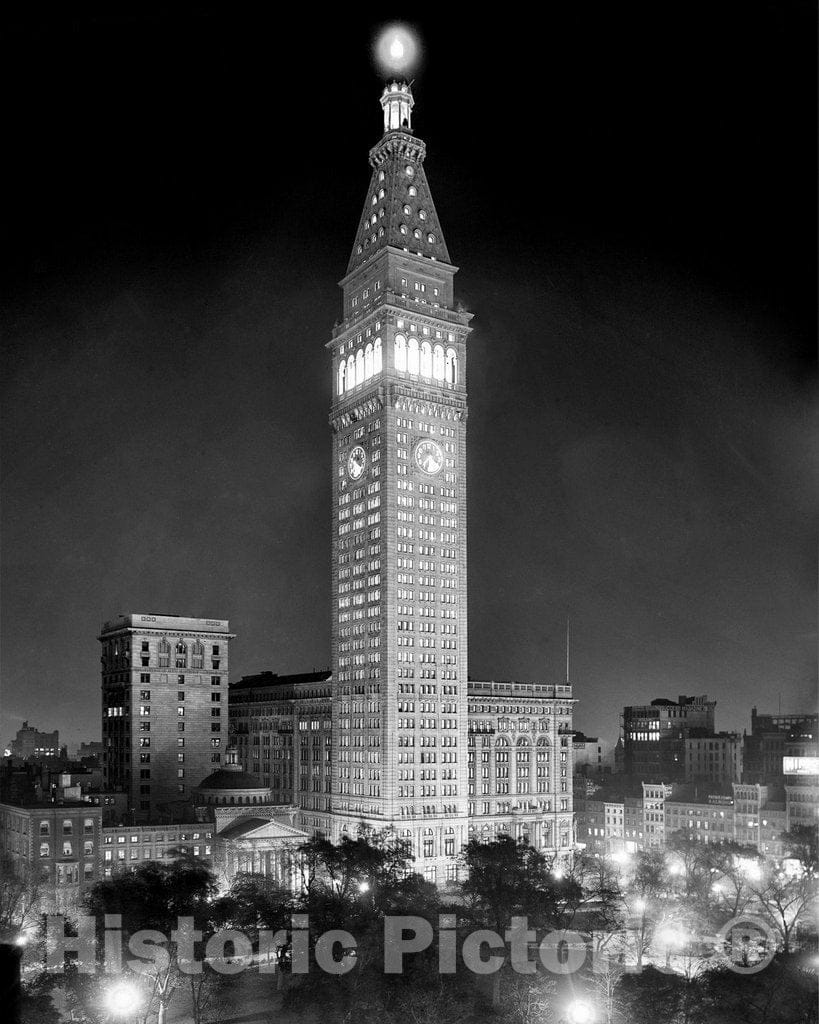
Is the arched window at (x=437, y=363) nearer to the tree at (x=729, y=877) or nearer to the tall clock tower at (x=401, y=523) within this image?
the tall clock tower at (x=401, y=523)

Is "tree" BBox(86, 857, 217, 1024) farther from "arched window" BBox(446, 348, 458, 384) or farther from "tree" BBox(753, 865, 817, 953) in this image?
"arched window" BBox(446, 348, 458, 384)

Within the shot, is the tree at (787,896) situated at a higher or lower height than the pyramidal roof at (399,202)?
lower

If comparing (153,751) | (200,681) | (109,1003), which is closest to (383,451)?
(200,681)

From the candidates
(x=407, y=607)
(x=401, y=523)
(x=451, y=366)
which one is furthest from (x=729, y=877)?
(x=451, y=366)

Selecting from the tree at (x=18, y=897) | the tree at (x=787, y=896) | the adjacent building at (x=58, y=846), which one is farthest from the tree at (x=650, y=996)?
the adjacent building at (x=58, y=846)

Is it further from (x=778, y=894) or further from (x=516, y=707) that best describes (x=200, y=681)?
(x=778, y=894)

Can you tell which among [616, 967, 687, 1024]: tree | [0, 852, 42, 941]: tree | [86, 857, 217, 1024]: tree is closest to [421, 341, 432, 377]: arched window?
[0, 852, 42, 941]: tree
